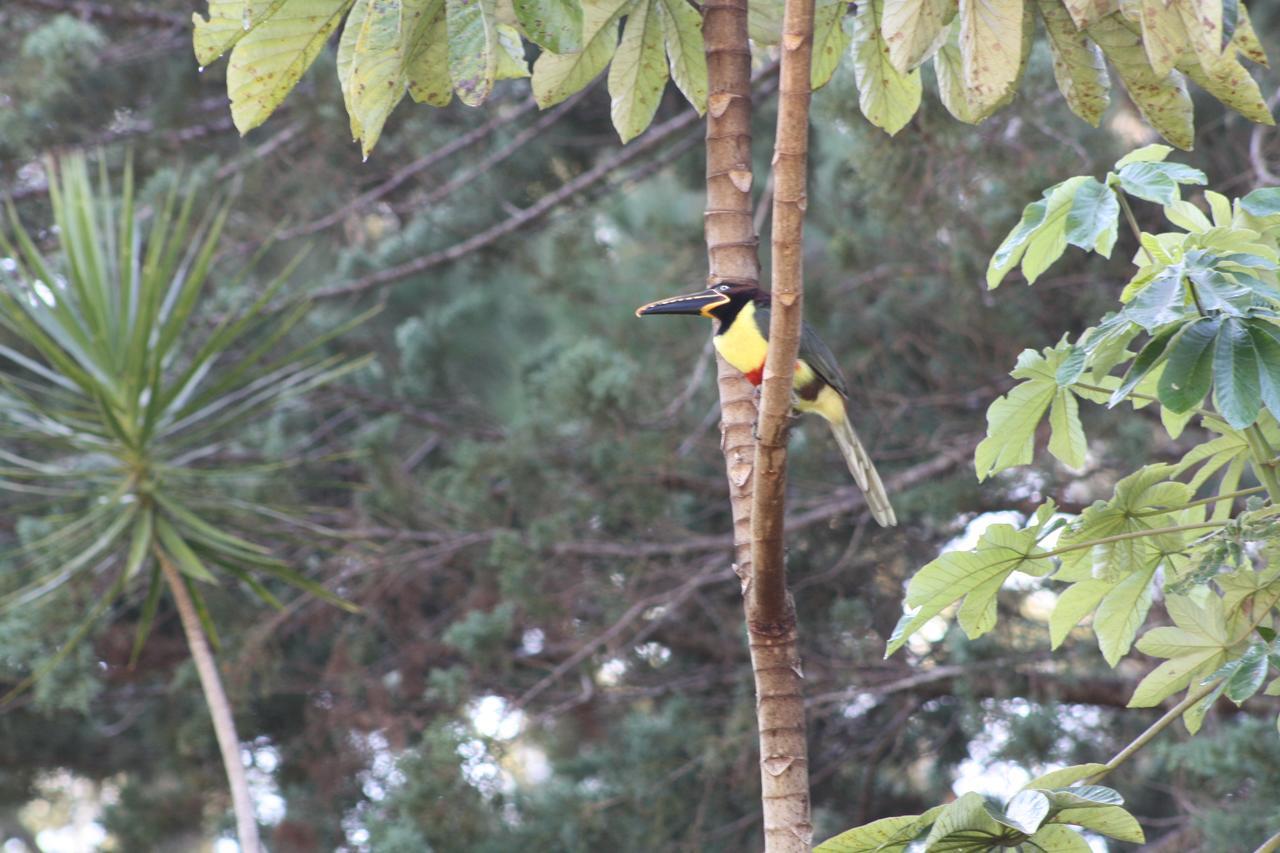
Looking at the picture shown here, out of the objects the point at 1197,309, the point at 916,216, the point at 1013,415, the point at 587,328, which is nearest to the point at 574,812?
the point at 587,328

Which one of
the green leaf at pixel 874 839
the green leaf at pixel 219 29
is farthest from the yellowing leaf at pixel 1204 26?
the green leaf at pixel 219 29

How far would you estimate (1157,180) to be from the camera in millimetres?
1902

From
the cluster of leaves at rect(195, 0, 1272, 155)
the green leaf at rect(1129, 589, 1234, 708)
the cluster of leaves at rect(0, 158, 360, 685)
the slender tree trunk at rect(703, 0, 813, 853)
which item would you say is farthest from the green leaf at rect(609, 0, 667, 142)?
the cluster of leaves at rect(0, 158, 360, 685)

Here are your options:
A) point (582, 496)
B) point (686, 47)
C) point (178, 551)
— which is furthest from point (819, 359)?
point (582, 496)

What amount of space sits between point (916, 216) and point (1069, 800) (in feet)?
11.3

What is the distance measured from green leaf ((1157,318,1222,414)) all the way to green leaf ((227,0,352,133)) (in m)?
1.12

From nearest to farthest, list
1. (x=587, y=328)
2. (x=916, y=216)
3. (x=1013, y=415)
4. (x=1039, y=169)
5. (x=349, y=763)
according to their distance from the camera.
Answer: (x=1013, y=415), (x=1039, y=169), (x=916, y=216), (x=349, y=763), (x=587, y=328)

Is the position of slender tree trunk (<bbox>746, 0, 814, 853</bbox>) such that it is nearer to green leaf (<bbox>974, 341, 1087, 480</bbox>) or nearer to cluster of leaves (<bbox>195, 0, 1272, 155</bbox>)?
cluster of leaves (<bbox>195, 0, 1272, 155</bbox>)

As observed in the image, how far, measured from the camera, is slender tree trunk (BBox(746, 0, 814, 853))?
1.61 m

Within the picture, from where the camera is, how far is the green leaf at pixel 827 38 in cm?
226

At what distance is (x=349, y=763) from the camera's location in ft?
19.6

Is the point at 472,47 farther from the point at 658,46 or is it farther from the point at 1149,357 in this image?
the point at 1149,357

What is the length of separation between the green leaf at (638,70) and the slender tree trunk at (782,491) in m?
0.62

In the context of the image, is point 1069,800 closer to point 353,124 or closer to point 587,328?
point 353,124
